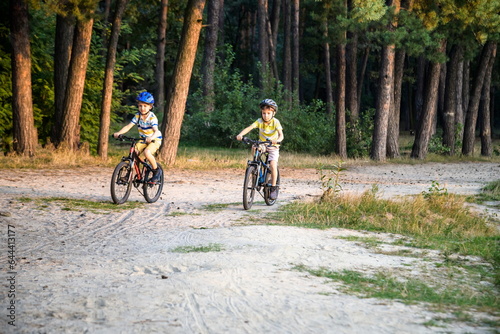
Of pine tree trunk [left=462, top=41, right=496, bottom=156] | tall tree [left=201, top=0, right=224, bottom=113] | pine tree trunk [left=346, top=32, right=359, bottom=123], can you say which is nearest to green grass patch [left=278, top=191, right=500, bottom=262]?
pine tree trunk [left=346, top=32, right=359, bottom=123]

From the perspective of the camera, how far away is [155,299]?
20.3 ft

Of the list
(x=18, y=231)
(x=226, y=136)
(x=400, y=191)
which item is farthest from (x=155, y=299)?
(x=226, y=136)

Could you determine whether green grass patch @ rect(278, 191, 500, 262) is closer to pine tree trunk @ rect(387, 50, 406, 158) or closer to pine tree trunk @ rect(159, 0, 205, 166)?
pine tree trunk @ rect(159, 0, 205, 166)

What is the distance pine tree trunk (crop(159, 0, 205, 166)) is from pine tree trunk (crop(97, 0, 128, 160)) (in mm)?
1745

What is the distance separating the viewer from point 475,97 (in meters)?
31.5

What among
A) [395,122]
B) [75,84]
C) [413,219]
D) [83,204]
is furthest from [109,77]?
[395,122]

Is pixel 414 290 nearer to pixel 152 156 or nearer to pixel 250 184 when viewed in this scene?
pixel 250 184

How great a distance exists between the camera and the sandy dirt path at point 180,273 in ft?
18.3

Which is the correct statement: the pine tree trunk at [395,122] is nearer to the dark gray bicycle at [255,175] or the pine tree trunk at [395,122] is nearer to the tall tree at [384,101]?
the tall tree at [384,101]

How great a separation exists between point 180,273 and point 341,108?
21635mm

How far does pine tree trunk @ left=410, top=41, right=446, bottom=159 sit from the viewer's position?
29016 millimetres

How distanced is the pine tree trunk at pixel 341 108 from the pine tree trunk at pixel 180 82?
25.1 ft

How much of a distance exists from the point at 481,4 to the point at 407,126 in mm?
36353

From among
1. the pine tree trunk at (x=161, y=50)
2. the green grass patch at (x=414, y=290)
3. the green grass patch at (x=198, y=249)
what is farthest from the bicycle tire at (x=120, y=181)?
the pine tree trunk at (x=161, y=50)
